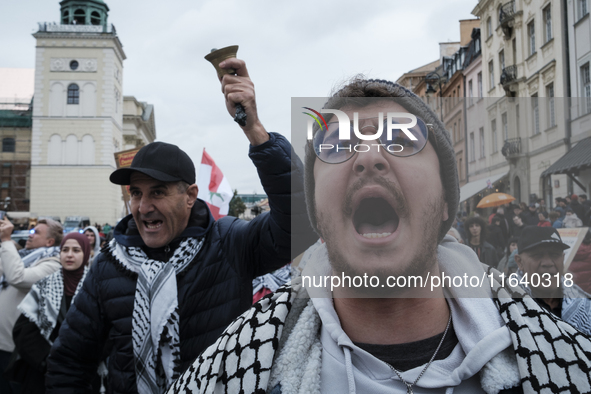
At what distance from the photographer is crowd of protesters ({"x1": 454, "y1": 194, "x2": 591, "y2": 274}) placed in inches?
61.4

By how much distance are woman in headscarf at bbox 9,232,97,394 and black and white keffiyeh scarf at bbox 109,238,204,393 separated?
1.70m

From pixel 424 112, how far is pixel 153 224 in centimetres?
158

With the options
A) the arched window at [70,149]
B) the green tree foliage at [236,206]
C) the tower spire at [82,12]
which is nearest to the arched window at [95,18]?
the tower spire at [82,12]

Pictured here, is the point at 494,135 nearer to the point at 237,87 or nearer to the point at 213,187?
the point at 237,87

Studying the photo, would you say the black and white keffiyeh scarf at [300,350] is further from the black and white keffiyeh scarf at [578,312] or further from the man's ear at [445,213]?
the black and white keffiyeh scarf at [578,312]

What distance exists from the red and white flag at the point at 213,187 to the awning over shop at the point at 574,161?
6147mm

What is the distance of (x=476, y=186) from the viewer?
1.47m

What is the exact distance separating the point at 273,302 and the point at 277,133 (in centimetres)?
85

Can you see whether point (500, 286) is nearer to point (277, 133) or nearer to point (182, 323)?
point (277, 133)

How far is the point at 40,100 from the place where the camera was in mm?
45656

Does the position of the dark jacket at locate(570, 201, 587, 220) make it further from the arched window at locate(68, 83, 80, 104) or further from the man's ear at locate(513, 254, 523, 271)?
the arched window at locate(68, 83, 80, 104)

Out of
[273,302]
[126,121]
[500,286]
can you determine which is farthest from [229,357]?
[126,121]

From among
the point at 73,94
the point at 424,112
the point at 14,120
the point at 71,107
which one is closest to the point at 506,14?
the point at 424,112

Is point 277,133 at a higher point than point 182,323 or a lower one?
higher
